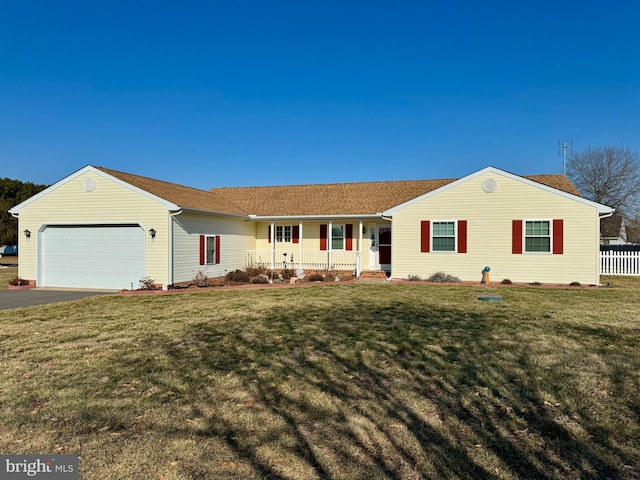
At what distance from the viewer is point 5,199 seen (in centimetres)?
3912

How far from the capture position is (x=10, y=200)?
39250mm

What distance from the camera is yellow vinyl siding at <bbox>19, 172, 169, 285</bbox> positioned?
1493 cm

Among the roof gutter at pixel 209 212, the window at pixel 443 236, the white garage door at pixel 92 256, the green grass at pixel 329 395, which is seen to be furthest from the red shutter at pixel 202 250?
the window at pixel 443 236

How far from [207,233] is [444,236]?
356 inches

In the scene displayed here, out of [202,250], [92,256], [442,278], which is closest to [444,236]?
[442,278]

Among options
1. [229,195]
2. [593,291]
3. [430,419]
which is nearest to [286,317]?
[430,419]

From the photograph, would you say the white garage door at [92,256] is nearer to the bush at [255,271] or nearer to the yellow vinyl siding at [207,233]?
the yellow vinyl siding at [207,233]

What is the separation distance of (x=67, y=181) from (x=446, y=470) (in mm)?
16793

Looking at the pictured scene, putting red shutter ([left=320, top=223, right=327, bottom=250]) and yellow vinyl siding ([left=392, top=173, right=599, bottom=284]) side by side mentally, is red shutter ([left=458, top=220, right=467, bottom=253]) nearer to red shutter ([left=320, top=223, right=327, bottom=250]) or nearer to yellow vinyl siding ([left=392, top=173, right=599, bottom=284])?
yellow vinyl siding ([left=392, top=173, right=599, bottom=284])

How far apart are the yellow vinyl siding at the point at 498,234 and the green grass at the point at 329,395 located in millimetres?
6541

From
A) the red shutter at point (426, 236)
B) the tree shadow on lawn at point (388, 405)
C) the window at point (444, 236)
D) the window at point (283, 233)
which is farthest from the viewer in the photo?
the window at point (283, 233)

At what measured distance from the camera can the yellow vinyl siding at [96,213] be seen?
49.0 ft

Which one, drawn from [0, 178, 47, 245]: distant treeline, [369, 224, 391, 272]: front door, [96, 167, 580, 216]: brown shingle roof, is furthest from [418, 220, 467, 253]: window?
[0, 178, 47, 245]: distant treeline

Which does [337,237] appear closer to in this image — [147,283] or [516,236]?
[516,236]
